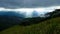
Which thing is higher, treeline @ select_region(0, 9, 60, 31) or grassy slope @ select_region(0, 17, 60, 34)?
treeline @ select_region(0, 9, 60, 31)

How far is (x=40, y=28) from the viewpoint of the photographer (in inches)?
88.9

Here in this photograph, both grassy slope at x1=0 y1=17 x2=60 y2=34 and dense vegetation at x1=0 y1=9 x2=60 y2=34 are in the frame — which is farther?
dense vegetation at x1=0 y1=9 x2=60 y2=34

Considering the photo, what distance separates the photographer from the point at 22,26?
2.40 m

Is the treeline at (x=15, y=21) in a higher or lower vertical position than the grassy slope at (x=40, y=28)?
higher

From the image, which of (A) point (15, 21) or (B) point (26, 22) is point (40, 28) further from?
(A) point (15, 21)

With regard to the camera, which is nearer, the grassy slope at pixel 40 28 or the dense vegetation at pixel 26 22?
the grassy slope at pixel 40 28

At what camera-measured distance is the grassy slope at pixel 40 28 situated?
2.08 m

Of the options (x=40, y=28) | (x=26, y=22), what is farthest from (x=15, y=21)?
(x=40, y=28)

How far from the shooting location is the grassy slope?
82.0 inches

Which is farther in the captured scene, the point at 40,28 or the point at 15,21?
the point at 15,21

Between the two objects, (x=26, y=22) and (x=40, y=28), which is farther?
(x=26, y=22)

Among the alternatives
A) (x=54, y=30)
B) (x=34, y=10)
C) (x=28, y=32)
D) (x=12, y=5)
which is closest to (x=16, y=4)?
(x=12, y=5)

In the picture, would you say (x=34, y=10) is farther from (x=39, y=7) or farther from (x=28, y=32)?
(x=28, y=32)

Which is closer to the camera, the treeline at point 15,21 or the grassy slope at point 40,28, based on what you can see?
the grassy slope at point 40,28
